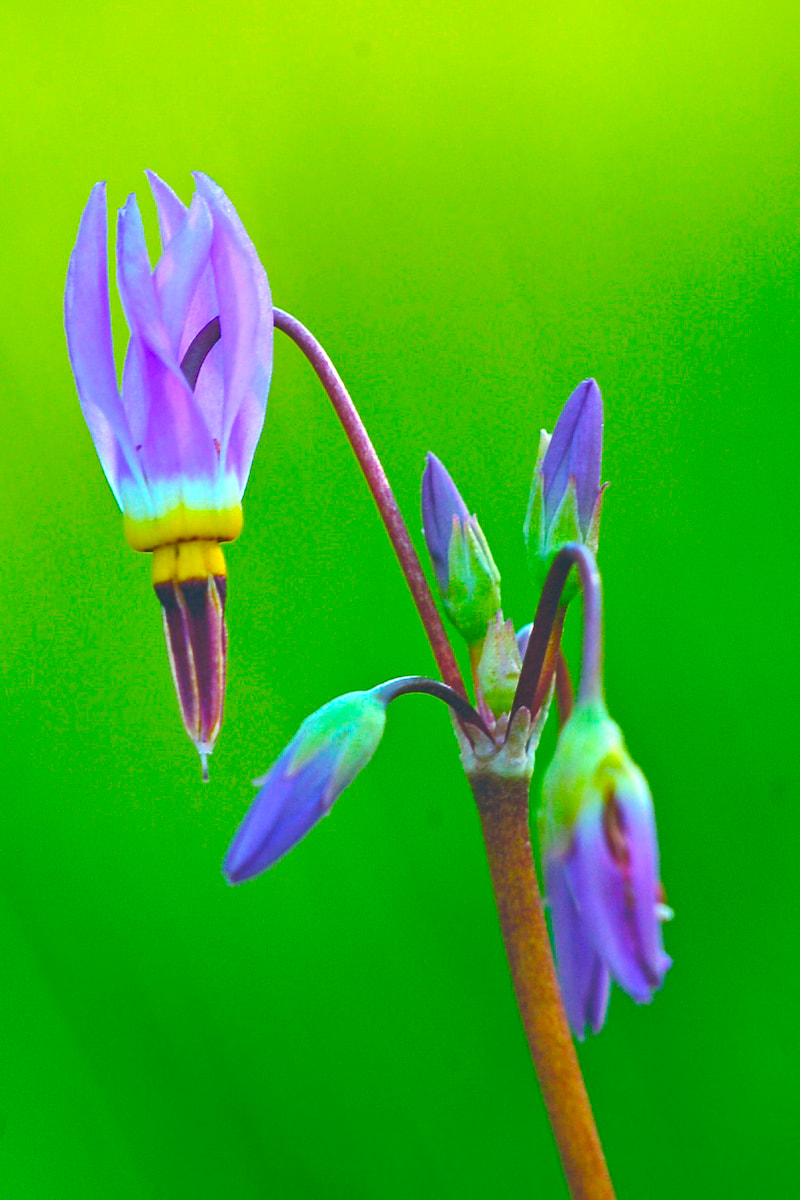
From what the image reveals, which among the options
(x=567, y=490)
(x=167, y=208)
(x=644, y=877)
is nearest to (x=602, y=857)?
(x=644, y=877)

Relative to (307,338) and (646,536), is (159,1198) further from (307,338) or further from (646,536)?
(307,338)

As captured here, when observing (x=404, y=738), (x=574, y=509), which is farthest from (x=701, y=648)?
A: (x=574, y=509)

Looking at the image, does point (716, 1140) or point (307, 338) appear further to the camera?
point (716, 1140)

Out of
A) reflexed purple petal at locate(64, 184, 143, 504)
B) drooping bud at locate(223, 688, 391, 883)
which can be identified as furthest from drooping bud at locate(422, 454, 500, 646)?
reflexed purple petal at locate(64, 184, 143, 504)

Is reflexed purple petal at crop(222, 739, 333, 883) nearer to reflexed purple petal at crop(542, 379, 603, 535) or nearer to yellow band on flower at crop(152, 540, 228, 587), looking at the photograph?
yellow band on flower at crop(152, 540, 228, 587)

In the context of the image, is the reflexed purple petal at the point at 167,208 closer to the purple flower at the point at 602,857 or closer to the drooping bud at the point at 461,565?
the drooping bud at the point at 461,565

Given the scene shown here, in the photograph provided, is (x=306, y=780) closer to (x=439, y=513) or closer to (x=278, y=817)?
(x=278, y=817)
